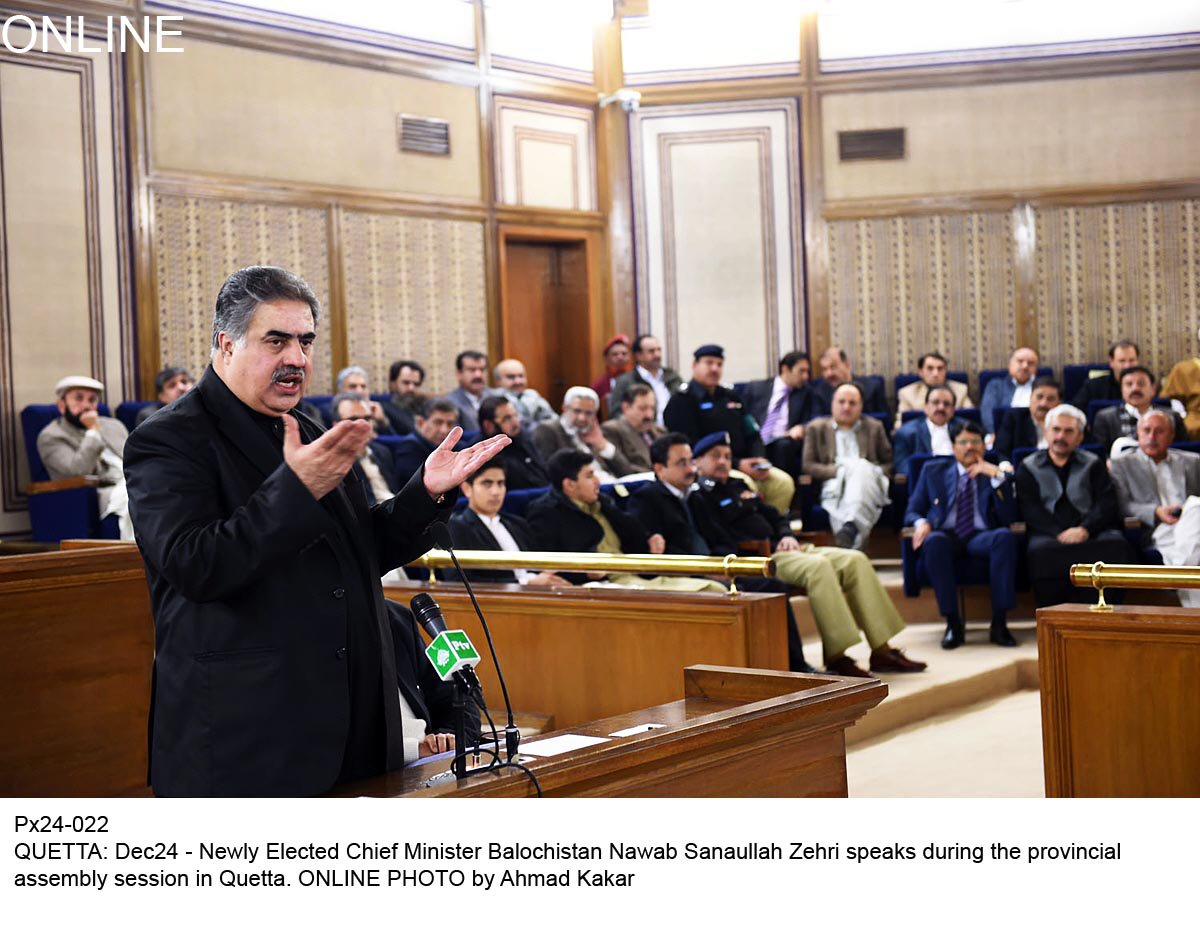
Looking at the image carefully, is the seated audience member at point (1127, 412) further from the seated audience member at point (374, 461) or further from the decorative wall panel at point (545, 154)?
the decorative wall panel at point (545, 154)

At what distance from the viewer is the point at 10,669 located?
3.35 metres

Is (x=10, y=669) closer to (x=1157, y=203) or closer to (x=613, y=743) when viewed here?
(x=613, y=743)

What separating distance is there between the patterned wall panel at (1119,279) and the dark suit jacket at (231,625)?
8.18m

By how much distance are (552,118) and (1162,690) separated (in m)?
6.95

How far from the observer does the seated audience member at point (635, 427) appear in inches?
281

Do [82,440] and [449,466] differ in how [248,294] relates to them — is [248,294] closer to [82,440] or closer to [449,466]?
[449,466]

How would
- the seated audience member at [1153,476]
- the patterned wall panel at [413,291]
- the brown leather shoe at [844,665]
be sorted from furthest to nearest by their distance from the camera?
the patterned wall panel at [413,291] < the seated audience member at [1153,476] < the brown leather shoe at [844,665]

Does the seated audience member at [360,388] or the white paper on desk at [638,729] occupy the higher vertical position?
the seated audience member at [360,388]

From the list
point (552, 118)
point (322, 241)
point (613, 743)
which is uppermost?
point (552, 118)

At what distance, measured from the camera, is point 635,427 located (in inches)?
286

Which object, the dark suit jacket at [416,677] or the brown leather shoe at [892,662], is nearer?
the dark suit jacket at [416,677]

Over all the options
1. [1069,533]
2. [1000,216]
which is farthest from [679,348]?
[1069,533]

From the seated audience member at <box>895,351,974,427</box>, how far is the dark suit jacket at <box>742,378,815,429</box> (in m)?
0.56

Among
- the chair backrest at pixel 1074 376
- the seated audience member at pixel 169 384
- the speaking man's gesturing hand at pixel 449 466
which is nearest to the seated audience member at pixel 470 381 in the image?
the seated audience member at pixel 169 384
